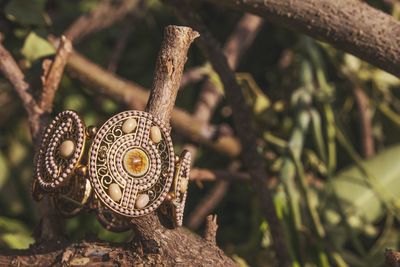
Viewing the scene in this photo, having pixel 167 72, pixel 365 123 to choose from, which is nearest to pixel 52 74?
pixel 167 72

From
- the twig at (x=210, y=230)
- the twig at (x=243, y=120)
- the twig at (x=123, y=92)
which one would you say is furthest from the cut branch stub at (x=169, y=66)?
the twig at (x=123, y=92)

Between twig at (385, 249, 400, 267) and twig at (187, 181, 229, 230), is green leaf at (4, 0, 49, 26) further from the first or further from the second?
twig at (385, 249, 400, 267)

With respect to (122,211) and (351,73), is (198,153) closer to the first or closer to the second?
(351,73)

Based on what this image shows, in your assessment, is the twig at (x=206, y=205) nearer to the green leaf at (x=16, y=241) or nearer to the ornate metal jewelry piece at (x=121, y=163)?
the green leaf at (x=16, y=241)

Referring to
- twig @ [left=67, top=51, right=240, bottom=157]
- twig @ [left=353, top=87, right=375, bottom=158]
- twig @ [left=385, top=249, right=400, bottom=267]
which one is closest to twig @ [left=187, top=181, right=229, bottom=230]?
twig @ [left=67, top=51, right=240, bottom=157]

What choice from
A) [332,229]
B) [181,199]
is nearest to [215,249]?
[181,199]
